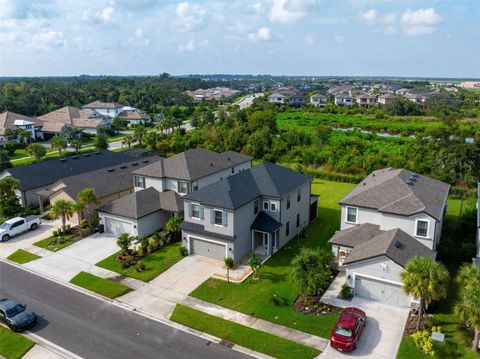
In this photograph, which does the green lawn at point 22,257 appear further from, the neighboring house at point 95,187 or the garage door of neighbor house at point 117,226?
the neighboring house at point 95,187

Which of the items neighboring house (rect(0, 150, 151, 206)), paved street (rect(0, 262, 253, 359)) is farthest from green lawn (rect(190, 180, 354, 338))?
neighboring house (rect(0, 150, 151, 206))

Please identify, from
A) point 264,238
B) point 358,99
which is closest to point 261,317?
point 264,238

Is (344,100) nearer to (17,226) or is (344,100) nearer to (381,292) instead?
(17,226)

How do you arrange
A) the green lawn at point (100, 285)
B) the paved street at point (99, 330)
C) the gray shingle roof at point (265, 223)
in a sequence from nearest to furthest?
the paved street at point (99, 330) < the green lawn at point (100, 285) < the gray shingle roof at point (265, 223)

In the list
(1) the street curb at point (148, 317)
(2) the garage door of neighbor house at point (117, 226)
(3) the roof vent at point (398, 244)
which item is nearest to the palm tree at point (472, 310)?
(3) the roof vent at point (398, 244)

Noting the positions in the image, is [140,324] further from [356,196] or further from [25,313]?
[356,196]


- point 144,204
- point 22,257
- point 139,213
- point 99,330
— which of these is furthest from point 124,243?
point 99,330
